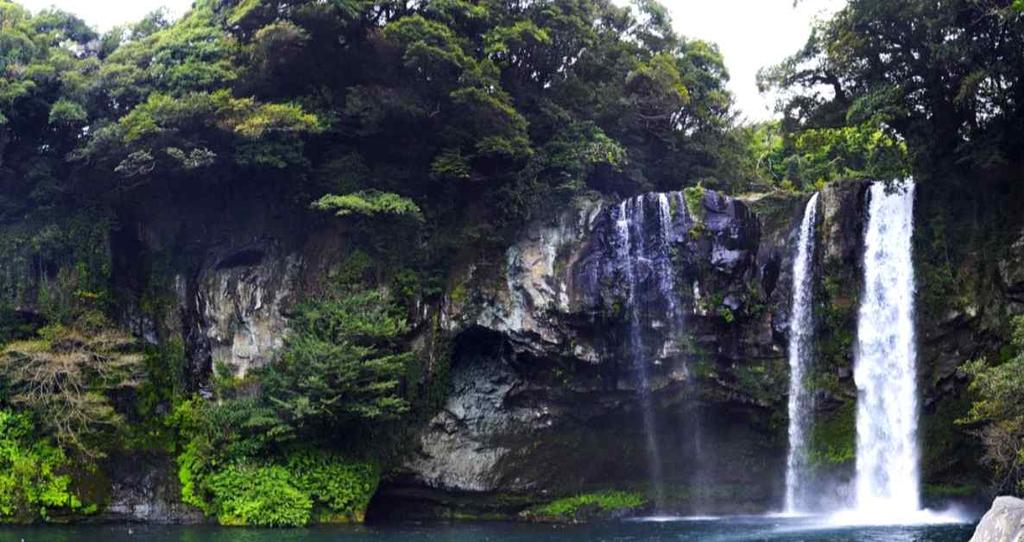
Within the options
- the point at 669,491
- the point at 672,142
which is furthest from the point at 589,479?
the point at 672,142

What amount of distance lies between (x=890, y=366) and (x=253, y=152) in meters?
14.3

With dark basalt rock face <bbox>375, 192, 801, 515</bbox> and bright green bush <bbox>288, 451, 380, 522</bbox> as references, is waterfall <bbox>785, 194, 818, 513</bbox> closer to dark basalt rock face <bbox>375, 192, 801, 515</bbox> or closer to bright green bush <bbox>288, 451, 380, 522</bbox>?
dark basalt rock face <bbox>375, 192, 801, 515</bbox>

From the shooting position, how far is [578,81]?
24.1m

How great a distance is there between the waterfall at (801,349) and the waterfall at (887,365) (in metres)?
1.07

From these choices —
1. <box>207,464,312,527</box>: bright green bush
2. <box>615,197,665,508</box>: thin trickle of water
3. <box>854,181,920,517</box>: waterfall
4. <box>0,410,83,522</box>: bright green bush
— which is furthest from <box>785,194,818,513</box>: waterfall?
<box>0,410,83,522</box>: bright green bush

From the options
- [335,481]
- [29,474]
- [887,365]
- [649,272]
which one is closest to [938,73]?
[887,365]

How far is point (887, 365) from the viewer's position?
20531mm

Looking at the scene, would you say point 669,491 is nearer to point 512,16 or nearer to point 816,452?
point 816,452

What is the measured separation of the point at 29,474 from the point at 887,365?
17778 mm

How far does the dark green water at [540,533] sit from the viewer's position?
16859 mm

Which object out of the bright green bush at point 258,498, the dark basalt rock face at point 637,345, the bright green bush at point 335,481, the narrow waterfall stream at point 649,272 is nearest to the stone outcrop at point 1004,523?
the dark basalt rock face at point 637,345

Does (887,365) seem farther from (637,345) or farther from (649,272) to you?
(649,272)

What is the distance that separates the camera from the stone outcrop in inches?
328

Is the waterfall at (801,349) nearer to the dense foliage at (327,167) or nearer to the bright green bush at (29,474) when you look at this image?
the dense foliage at (327,167)
